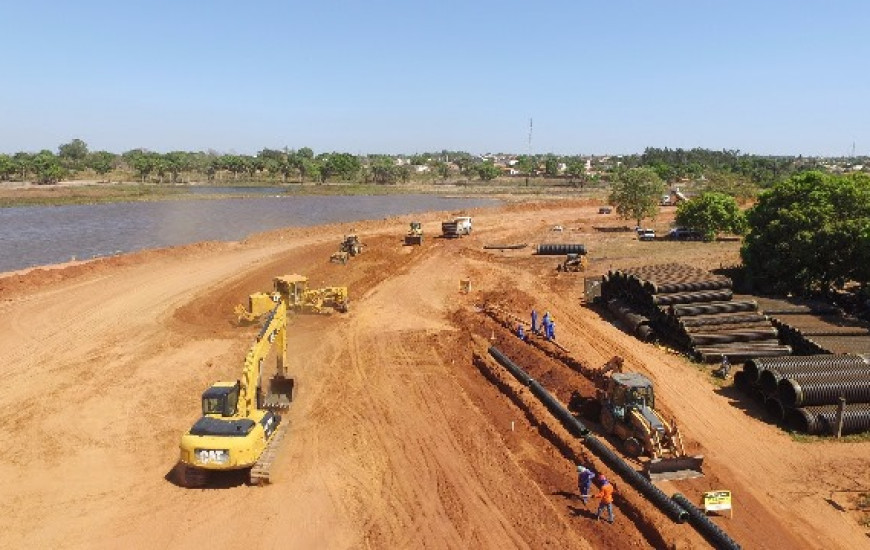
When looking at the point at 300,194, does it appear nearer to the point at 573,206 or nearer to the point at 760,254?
the point at 573,206

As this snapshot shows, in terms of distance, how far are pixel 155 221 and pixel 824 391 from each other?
248ft

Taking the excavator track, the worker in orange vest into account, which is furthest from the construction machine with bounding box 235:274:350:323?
the worker in orange vest

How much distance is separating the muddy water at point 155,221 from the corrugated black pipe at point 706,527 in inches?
2001

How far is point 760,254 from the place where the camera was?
3516cm

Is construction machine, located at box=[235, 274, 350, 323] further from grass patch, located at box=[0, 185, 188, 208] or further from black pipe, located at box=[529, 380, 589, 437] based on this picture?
grass patch, located at box=[0, 185, 188, 208]

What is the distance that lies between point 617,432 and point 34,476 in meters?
16.2

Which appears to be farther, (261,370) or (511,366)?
(511,366)

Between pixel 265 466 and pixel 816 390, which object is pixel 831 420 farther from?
pixel 265 466

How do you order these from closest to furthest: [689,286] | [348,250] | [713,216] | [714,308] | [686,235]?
[714,308]
[689,286]
[348,250]
[713,216]
[686,235]

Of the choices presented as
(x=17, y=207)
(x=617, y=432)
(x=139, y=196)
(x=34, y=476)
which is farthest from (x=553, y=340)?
(x=139, y=196)

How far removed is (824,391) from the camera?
64.5 ft

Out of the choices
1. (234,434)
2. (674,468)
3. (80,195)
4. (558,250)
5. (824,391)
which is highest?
(80,195)

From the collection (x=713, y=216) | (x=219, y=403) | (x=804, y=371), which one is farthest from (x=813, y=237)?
(x=219, y=403)

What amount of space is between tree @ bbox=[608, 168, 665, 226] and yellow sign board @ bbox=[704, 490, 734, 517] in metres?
53.1
